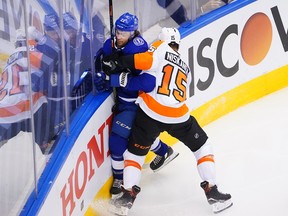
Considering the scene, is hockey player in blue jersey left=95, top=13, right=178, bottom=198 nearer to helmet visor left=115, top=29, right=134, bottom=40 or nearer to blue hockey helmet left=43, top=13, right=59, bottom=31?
helmet visor left=115, top=29, right=134, bottom=40

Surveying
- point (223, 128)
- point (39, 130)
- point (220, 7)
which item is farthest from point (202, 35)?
point (39, 130)

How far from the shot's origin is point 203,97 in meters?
4.82

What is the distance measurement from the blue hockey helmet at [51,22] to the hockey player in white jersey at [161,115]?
564 millimetres

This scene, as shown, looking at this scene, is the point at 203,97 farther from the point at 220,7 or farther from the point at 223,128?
the point at 220,7

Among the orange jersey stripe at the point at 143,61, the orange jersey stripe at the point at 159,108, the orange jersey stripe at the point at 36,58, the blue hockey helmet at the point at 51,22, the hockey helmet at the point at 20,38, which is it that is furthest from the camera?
the orange jersey stripe at the point at 159,108

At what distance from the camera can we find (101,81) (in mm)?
3811

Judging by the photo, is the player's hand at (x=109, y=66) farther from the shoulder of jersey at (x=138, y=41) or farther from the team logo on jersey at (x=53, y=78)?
the team logo on jersey at (x=53, y=78)

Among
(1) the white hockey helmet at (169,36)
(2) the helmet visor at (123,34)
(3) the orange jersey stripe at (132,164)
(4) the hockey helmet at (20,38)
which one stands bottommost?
(3) the orange jersey stripe at (132,164)

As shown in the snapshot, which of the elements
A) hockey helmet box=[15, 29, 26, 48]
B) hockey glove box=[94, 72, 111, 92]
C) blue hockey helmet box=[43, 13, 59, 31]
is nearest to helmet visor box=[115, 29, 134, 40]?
hockey glove box=[94, 72, 111, 92]

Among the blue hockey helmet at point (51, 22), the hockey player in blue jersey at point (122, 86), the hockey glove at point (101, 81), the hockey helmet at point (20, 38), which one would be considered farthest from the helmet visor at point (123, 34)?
the hockey helmet at point (20, 38)

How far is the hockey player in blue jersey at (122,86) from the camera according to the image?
12.2ft

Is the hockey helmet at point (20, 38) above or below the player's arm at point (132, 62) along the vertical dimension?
above

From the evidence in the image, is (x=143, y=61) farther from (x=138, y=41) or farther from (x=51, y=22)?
(x=51, y=22)

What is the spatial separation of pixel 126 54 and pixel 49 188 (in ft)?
3.12
